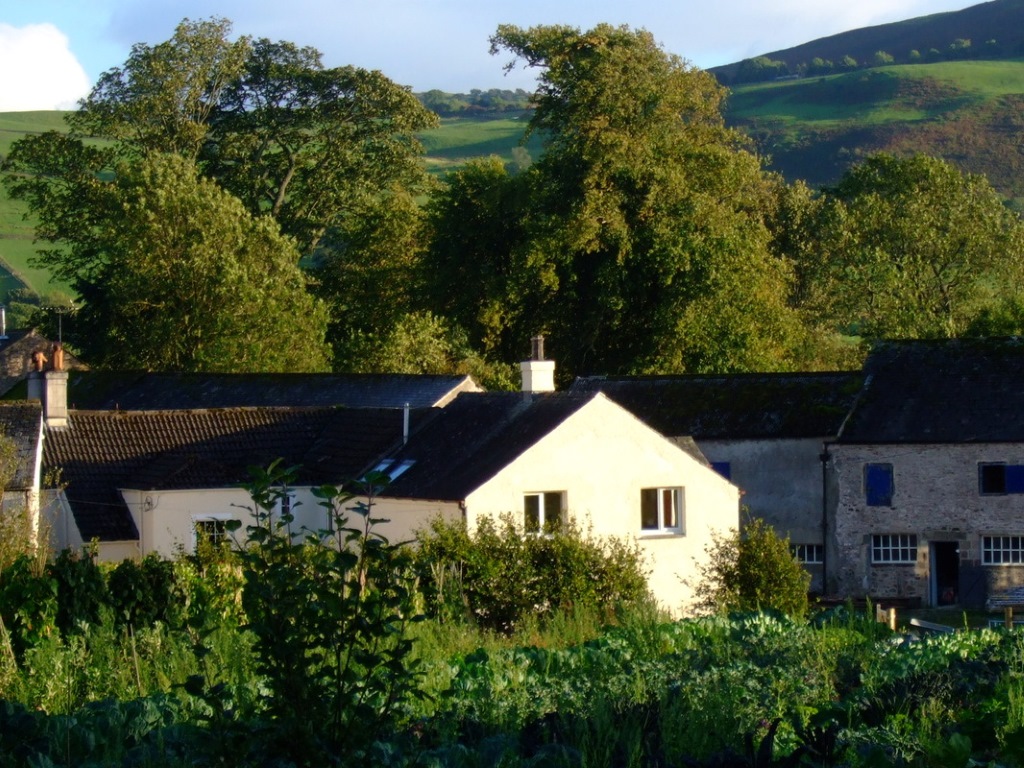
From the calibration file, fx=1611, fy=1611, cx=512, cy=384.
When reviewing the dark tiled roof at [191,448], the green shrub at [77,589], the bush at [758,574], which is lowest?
the bush at [758,574]

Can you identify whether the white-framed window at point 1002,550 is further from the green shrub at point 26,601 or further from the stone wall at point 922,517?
the green shrub at point 26,601

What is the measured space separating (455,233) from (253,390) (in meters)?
14.0

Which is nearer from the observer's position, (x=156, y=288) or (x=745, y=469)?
(x=745, y=469)

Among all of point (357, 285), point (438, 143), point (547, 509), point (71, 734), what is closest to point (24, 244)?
point (357, 285)

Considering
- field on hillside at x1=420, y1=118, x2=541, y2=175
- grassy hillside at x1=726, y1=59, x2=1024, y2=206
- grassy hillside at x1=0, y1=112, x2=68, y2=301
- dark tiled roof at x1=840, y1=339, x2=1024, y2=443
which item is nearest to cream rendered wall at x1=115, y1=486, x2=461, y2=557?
dark tiled roof at x1=840, y1=339, x2=1024, y2=443

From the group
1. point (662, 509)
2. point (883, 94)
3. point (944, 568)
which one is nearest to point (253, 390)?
point (662, 509)

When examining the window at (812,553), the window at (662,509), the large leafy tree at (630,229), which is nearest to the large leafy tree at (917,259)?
the large leafy tree at (630,229)

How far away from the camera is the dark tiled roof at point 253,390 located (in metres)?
40.0

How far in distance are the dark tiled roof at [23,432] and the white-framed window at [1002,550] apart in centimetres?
2198

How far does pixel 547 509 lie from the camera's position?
29953 millimetres

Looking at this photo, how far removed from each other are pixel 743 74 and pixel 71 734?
19527 centimetres

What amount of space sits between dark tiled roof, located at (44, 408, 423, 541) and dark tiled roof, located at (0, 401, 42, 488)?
1.35 m

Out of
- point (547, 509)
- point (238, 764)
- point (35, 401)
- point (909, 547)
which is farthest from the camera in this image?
point (909, 547)

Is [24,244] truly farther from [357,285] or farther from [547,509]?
[547,509]
